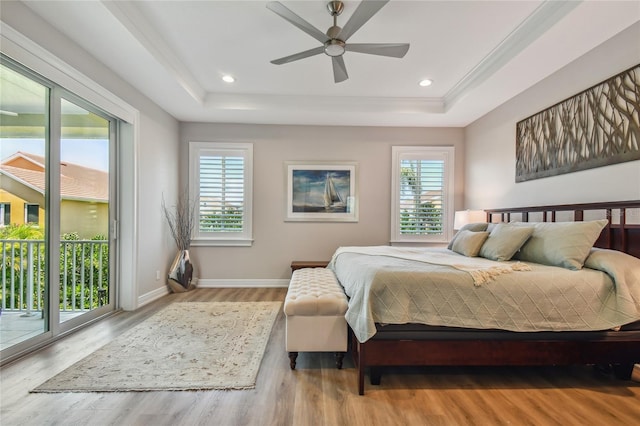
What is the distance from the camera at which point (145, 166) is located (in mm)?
3672

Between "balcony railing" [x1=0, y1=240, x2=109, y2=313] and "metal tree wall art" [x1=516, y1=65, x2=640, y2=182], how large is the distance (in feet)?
16.7

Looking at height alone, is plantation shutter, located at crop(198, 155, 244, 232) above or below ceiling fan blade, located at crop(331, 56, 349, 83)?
below

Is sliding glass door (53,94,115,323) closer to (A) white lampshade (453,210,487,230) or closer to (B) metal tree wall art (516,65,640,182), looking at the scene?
(A) white lampshade (453,210,487,230)

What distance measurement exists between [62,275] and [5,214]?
0.86 metres

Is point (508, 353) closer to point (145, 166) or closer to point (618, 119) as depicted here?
point (618, 119)

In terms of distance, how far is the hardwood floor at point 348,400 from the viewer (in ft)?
5.20

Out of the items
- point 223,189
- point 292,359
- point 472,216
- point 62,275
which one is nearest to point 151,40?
point 223,189

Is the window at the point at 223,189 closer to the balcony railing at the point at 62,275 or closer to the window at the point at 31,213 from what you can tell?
the balcony railing at the point at 62,275

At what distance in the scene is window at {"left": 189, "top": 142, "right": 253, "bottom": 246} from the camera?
4645 mm

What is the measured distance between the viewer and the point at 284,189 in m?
4.70

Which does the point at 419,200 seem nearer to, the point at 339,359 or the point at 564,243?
the point at 564,243

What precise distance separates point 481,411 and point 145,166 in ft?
14.2

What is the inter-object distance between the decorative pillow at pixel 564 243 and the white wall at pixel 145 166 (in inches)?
171

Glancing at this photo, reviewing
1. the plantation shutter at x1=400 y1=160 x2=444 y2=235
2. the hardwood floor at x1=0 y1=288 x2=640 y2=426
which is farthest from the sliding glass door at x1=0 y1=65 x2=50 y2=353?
the plantation shutter at x1=400 y1=160 x2=444 y2=235
